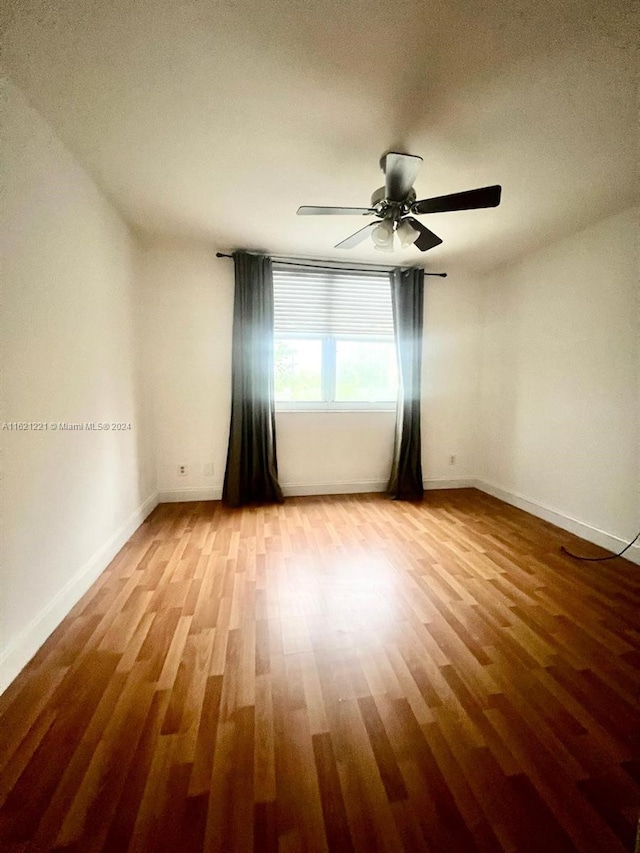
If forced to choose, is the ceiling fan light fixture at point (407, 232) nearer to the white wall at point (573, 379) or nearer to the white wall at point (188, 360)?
the white wall at point (573, 379)

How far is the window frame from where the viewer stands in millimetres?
3355

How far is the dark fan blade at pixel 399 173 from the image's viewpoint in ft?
5.24

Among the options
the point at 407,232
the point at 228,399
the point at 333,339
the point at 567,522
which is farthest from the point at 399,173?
the point at 567,522

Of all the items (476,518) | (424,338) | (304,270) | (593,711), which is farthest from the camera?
(424,338)

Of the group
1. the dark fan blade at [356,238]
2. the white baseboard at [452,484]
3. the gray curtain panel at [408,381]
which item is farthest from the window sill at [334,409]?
the dark fan blade at [356,238]

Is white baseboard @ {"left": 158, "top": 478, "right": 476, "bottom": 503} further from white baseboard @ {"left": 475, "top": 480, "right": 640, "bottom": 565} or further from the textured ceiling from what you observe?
the textured ceiling

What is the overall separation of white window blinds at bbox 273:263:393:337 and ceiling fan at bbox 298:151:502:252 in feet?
4.14

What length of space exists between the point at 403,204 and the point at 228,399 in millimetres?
2223

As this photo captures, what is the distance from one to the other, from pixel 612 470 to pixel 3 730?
3560 mm

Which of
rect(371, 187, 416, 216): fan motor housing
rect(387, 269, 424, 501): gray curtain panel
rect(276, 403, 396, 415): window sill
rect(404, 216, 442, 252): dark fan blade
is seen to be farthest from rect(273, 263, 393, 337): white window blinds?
rect(371, 187, 416, 216): fan motor housing

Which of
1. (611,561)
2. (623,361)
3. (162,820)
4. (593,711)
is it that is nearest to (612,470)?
(611,561)

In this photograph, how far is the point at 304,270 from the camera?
3.21m

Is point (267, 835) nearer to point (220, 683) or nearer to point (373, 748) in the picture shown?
point (373, 748)

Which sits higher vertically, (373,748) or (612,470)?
(612,470)
